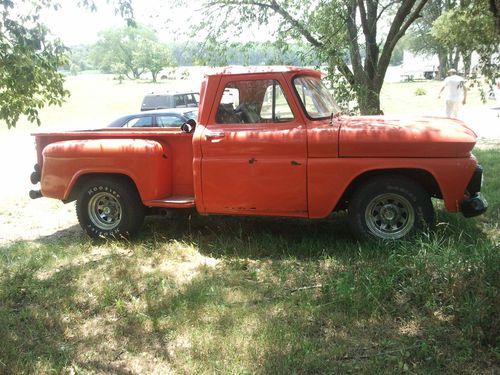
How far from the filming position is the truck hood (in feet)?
15.3

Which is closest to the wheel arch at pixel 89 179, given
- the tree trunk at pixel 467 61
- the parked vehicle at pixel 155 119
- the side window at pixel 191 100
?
the tree trunk at pixel 467 61

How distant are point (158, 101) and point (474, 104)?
17.1 meters

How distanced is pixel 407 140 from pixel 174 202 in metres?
2.49

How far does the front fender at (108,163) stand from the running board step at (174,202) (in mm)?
66

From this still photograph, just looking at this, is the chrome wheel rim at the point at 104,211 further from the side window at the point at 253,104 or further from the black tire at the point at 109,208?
the side window at the point at 253,104

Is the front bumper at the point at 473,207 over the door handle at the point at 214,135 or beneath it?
beneath

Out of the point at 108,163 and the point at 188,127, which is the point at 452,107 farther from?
the point at 108,163

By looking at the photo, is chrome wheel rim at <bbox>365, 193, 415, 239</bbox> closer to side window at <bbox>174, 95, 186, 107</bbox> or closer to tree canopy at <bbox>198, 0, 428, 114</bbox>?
tree canopy at <bbox>198, 0, 428, 114</bbox>

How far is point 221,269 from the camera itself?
4.81 metres

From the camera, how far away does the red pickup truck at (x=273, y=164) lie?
15.6 feet

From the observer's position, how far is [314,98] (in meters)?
5.41

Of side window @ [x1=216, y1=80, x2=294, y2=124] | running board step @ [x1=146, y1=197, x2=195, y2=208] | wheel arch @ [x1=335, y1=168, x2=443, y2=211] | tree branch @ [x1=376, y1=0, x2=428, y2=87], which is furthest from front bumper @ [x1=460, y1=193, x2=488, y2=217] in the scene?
tree branch @ [x1=376, y1=0, x2=428, y2=87]

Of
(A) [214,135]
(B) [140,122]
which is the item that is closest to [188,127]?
(A) [214,135]

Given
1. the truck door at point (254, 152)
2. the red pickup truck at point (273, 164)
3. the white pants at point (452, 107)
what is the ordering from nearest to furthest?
the red pickup truck at point (273, 164), the truck door at point (254, 152), the white pants at point (452, 107)
